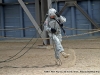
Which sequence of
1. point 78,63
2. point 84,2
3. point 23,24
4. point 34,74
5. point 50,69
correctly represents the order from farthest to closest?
point 23,24, point 84,2, point 78,63, point 50,69, point 34,74

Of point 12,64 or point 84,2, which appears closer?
point 12,64

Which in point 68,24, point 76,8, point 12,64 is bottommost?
point 12,64

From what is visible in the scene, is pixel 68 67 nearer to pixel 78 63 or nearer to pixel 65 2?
pixel 78 63

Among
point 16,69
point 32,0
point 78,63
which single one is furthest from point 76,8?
point 16,69

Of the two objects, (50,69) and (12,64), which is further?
(12,64)

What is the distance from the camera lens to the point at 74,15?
12492 mm

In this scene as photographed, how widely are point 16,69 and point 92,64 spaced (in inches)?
77.2

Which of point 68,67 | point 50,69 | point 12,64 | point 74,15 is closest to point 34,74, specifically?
point 50,69

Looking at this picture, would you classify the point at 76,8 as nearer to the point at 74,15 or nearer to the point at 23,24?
the point at 74,15

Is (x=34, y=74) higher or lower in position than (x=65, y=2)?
lower

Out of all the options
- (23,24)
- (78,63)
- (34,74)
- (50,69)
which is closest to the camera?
(34,74)

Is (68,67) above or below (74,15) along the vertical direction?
below

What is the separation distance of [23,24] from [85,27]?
3.60 m

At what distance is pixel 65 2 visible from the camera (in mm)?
12445
